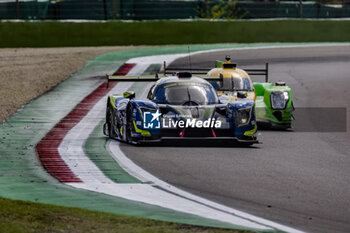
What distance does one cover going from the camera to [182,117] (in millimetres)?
13602

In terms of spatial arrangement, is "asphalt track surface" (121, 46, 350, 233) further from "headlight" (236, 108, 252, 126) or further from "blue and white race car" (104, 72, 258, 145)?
"headlight" (236, 108, 252, 126)

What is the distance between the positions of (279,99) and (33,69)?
13.5 m

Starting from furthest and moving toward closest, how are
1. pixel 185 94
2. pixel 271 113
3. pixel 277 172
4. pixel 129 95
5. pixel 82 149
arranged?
pixel 271 113 < pixel 129 95 < pixel 185 94 < pixel 82 149 < pixel 277 172

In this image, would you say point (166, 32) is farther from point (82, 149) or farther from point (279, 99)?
point (82, 149)

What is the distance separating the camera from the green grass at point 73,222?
7560 millimetres

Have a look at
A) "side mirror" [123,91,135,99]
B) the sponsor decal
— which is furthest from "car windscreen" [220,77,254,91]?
the sponsor decal

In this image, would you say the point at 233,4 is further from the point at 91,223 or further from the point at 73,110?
the point at 91,223

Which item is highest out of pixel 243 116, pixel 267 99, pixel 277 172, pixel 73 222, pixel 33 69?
pixel 73 222

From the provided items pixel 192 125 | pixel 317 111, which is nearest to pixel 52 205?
pixel 192 125

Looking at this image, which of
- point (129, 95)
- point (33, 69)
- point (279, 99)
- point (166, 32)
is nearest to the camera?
point (129, 95)

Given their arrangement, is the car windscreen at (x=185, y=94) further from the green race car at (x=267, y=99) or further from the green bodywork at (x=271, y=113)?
the green bodywork at (x=271, y=113)

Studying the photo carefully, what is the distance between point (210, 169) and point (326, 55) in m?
23.0

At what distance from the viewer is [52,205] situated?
863cm

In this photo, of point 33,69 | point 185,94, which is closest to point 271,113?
point 185,94
